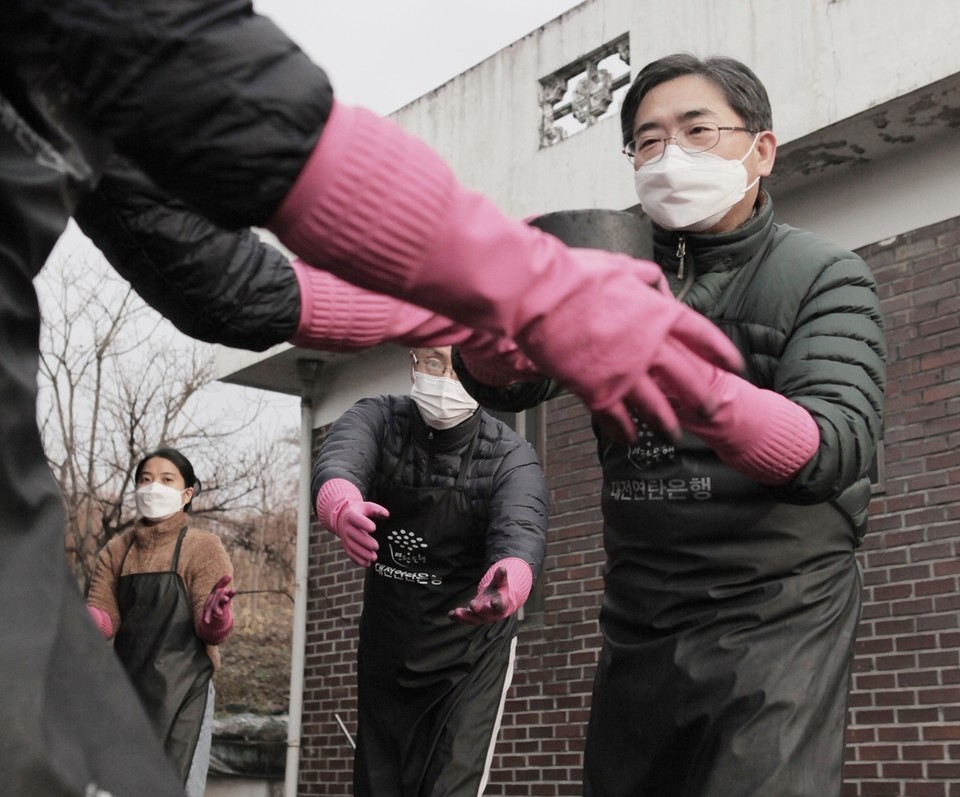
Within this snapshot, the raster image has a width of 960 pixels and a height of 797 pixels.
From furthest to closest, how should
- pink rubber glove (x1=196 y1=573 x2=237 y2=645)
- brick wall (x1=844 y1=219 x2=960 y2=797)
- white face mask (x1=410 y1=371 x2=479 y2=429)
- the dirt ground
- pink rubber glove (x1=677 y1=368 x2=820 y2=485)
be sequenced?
1. the dirt ground
2. pink rubber glove (x1=196 y1=573 x2=237 y2=645)
3. brick wall (x1=844 y1=219 x2=960 y2=797)
4. white face mask (x1=410 y1=371 x2=479 y2=429)
5. pink rubber glove (x1=677 y1=368 x2=820 y2=485)

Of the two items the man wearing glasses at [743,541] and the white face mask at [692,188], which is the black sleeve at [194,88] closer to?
the man wearing glasses at [743,541]

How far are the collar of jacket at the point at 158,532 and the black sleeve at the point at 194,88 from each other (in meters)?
6.62

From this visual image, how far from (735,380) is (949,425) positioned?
4983 mm

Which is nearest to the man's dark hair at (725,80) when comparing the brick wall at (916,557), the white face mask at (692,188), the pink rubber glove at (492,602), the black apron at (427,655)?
the white face mask at (692,188)

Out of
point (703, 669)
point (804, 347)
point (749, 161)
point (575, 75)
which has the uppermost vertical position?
point (575, 75)

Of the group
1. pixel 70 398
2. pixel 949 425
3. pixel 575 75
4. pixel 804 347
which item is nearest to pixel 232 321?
pixel 804 347

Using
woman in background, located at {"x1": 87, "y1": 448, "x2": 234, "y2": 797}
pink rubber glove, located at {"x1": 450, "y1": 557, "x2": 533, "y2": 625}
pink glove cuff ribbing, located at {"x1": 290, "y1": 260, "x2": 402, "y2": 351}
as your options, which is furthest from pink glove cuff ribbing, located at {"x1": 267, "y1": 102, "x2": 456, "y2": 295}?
woman in background, located at {"x1": 87, "y1": 448, "x2": 234, "y2": 797}

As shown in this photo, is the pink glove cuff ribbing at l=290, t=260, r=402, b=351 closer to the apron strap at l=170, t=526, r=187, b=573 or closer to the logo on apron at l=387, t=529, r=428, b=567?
the logo on apron at l=387, t=529, r=428, b=567

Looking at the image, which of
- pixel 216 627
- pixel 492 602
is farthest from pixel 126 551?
pixel 492 602

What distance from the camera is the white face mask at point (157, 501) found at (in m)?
7.77

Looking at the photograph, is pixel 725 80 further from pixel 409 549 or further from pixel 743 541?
pixel 409 549

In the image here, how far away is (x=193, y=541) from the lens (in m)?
7.59

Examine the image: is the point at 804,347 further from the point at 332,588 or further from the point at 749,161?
the point at 332,588

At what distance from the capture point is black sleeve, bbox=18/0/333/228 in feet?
3.94
